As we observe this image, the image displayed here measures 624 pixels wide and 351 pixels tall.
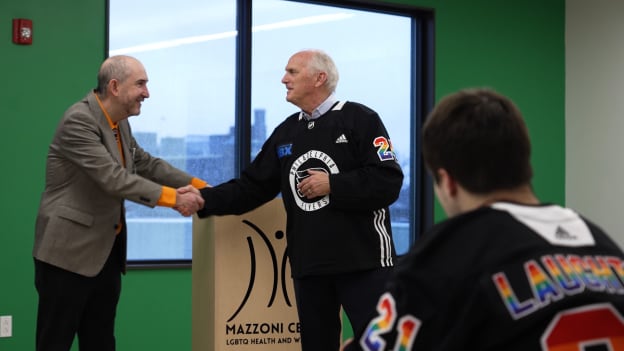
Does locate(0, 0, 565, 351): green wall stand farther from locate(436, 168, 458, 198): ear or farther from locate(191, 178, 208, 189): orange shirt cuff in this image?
locate(436, 168, 458, 198): ear

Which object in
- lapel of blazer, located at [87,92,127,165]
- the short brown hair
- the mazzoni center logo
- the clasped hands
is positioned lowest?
the mazzoni center logo

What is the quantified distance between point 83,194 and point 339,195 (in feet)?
3.09

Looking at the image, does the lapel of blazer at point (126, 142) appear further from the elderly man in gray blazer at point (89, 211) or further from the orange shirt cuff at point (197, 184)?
the orange shirt cuff at point (197, 184)

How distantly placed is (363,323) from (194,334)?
0.89 metres

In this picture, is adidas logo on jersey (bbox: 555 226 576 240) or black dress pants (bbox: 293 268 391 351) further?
black dress pants (bbox: 293 268 391 351)

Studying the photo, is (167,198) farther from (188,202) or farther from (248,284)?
(248,284)

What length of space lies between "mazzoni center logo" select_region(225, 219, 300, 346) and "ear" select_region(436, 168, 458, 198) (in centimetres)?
187

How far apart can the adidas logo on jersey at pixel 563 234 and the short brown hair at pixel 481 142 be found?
0.09 meters

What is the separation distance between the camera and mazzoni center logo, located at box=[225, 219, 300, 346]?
116 inches

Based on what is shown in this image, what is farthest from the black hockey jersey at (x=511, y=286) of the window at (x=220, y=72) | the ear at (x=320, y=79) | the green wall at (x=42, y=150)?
the window at (x=220, y=72)

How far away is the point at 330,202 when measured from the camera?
2729mm

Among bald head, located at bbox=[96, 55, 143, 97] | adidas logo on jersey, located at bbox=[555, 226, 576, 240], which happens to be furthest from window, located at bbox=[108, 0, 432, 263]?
adidas logo on jersey, located at bbox=[555, 226, 576, 240]

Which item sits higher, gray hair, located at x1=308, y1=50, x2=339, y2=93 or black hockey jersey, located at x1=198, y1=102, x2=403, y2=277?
gray hair, located at x1=308, y1=50, x2=339, y2=93

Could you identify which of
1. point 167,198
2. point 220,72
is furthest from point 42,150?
point 167,198
